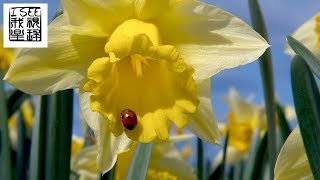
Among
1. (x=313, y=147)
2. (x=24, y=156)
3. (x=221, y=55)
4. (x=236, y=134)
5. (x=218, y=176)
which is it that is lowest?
(x=236, y=134)

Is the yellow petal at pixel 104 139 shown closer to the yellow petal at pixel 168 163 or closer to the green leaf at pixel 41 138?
the green leaf at pixel 41 138

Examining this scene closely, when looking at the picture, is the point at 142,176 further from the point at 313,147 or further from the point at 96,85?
the point at 313,147

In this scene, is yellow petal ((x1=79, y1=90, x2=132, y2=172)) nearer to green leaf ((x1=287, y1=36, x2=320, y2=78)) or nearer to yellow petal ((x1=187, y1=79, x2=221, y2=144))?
yellow petal ((x1=187, y1=79, x2=221, y2=144))

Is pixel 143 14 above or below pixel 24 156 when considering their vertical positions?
above

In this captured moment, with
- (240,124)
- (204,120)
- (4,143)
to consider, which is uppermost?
(204,120)

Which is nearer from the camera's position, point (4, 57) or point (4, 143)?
point (4, 143)

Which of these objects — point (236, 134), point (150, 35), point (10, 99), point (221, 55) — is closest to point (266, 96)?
point (221, 55)

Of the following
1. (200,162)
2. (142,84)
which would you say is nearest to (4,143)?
(142,84)

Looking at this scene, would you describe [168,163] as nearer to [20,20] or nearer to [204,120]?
[204,120]
